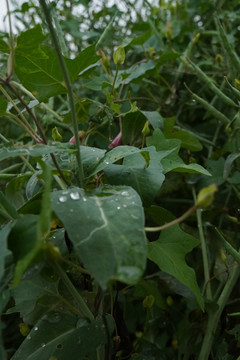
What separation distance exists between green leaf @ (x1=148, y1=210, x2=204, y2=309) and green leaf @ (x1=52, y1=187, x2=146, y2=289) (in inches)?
5.7

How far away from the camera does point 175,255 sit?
564 mm

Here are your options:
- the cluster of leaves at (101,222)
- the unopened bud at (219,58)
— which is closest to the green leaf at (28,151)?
the cluster of leaves at (101,222)

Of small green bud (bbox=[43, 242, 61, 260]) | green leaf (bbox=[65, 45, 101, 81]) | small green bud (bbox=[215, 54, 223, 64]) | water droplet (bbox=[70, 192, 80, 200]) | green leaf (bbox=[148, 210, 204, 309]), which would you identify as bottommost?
green leaf (bbox=[148, 210, 204, 309])

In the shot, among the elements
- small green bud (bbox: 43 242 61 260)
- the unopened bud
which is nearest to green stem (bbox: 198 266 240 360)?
small green bud (bbox: 43 242 61 260)

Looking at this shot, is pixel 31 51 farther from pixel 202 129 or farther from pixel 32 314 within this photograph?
pixel 202 129

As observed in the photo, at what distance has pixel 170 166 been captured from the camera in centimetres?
57

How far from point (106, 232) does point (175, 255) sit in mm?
230

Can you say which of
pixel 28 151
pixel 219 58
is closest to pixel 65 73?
pixel 28 151

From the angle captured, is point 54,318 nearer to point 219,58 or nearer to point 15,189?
point 15,189

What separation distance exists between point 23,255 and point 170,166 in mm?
269

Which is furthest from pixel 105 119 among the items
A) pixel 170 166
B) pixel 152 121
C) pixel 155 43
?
pixel 155 43

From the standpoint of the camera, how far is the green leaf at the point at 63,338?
471 mm

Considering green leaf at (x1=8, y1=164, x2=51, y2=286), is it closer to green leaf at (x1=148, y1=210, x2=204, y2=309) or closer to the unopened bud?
green leaf at (x1=148, y1=210, x2=204, y2=309)

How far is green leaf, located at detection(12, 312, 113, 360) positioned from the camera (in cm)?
47
